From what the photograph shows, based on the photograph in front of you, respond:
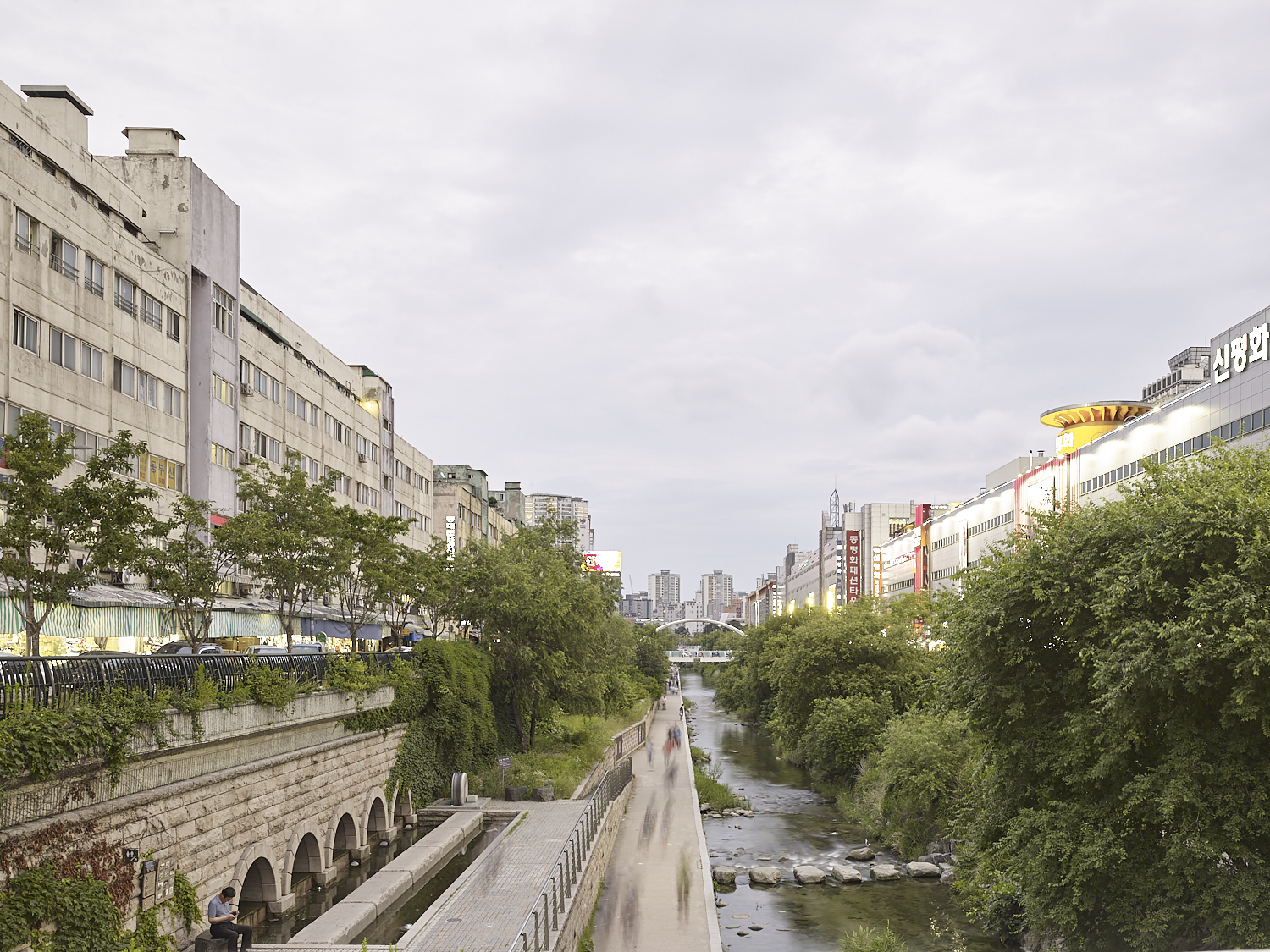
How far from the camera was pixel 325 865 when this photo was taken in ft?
82.8

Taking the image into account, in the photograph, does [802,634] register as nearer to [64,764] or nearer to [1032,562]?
[1032,562]

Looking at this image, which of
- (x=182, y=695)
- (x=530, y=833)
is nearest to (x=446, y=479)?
(x=530, y=833)

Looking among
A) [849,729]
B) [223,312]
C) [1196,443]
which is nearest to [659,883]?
[849,729]

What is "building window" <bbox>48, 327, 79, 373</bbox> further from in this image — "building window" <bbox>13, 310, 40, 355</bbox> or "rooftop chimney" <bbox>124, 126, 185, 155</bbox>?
"rooftop chimney" <bbox>124, 126, 185, 155</bbox>

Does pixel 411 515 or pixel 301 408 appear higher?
pixel 301 408

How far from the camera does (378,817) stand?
30781mm

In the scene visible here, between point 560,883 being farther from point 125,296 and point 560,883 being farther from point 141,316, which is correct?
point 141,316

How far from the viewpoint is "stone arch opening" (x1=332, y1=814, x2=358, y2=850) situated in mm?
27969

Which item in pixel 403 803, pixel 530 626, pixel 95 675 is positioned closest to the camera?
pixel 95 675

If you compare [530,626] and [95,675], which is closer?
[95,675]

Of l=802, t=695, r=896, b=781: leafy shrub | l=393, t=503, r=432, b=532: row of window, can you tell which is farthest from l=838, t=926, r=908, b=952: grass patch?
l=393, t=503, r=432, b=532: row of window

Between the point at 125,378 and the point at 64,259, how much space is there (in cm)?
537

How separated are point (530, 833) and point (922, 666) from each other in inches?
1196

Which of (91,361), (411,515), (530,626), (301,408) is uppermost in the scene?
(301,408)
